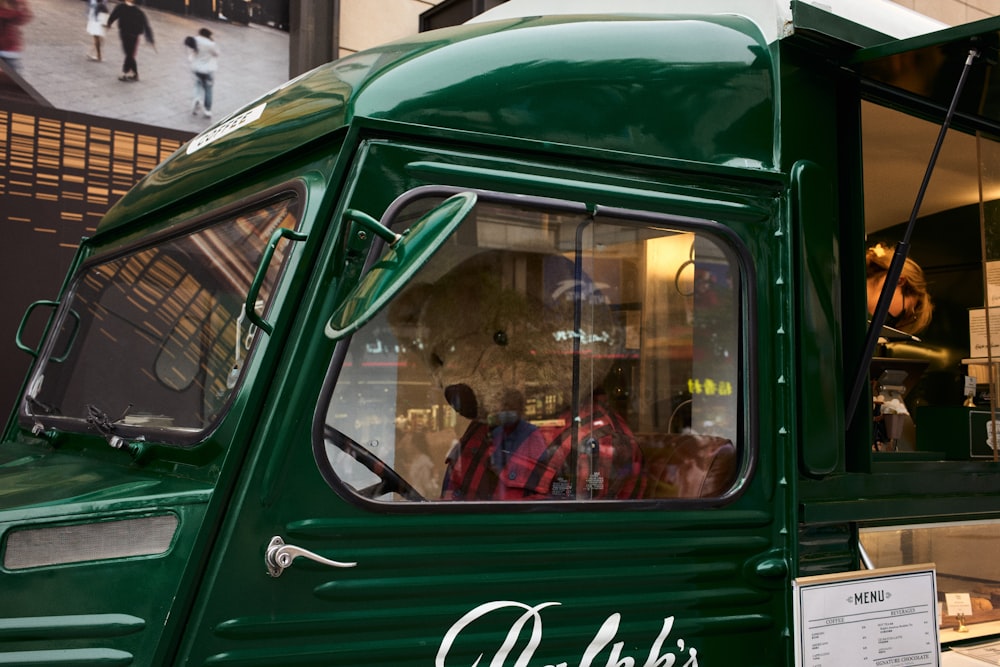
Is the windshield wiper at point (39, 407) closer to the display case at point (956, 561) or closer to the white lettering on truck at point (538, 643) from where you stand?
the white lettering on truck at point (538, 643)

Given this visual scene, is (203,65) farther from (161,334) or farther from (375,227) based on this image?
(375,227)

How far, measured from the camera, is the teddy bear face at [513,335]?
7.91ft

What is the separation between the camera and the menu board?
2617mm

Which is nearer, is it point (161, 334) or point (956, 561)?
point (161, 334)

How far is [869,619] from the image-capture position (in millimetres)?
2762

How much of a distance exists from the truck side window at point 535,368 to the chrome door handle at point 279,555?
219 millimetres

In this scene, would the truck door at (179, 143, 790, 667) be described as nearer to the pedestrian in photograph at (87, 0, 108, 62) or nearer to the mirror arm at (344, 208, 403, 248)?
the mirror arm at (344, 208, 403, 248)

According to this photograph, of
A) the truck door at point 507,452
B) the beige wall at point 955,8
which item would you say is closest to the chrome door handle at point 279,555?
the truck door at point 507,452

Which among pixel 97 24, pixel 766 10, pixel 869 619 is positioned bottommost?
pixel 869 619

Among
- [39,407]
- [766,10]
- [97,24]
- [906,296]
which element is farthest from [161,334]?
[97,24]

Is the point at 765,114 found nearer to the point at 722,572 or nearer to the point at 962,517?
the point at 722,572

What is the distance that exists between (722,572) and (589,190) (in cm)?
102

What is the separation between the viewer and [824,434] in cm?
268

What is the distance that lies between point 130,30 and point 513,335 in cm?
629
